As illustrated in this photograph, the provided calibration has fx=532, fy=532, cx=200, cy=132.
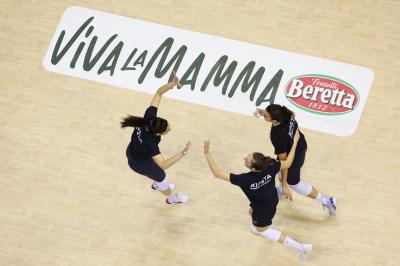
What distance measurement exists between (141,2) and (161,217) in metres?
3.16

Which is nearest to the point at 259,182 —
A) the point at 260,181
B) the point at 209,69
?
the point at 260,181

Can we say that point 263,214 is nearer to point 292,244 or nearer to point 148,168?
point 292,244

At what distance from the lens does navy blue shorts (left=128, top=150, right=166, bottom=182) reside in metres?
5.56

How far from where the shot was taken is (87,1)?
303 inches

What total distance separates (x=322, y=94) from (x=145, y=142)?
2730 millimetres

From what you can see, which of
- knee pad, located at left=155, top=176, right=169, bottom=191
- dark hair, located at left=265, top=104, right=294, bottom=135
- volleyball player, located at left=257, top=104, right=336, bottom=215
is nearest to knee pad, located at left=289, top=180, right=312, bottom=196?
volleyball player, located at left=257, top=104, right=336, bottom=215

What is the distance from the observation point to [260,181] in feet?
16.3

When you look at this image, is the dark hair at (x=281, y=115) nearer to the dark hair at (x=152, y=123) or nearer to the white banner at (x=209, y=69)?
the dark hair at (x=152, y=123)

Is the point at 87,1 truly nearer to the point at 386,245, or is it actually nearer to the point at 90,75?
the point at 90,75

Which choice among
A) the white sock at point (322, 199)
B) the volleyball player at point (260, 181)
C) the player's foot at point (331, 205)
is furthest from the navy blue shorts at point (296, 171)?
the player's foot at point (331, 205)

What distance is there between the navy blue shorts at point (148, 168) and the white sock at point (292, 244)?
1529 millimetres

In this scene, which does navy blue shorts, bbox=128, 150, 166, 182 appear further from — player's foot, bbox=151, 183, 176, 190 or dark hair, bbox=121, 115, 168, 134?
dark hair, bbox=121, 115, 168, 134

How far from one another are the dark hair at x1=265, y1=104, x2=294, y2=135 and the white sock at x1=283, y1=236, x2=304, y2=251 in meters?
1.31

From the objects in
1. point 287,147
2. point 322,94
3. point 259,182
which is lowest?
point 259,182
